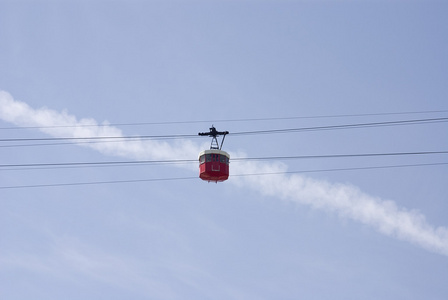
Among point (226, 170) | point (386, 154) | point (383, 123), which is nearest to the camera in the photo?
point (386, 154)

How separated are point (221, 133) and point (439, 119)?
16.1 m

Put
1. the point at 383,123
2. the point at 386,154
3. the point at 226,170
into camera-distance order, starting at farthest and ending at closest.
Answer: the point at 226,170 → the point at 383,123 → the point at 386,154

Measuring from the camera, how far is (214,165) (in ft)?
197

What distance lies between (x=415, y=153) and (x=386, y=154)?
1955mm

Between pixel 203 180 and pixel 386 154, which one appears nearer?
pixel 386 154

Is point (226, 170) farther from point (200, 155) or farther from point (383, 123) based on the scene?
point (383, 123)

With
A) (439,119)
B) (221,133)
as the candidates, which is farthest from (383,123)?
(221,133)

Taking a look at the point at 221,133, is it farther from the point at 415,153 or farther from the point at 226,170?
the point at 415,153

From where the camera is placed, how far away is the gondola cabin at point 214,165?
59.9 meters

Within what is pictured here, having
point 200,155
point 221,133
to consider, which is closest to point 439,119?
point 221,133

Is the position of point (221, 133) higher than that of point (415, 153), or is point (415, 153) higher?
point (221, 133)

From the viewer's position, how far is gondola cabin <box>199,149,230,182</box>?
59938 millimetres

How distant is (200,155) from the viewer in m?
61.3

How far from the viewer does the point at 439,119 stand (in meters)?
50.9
